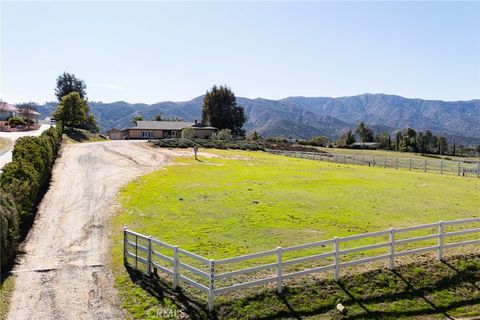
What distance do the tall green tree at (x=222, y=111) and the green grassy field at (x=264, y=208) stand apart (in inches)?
2917

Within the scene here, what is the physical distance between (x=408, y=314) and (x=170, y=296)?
25.7 ft

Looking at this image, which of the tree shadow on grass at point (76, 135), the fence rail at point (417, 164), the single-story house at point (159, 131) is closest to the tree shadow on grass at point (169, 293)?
the fence rail at point (417, 164)

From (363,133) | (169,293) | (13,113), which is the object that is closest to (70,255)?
(169,293)

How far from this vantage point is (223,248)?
18.0 metres

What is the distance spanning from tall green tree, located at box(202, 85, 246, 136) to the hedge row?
83.5 meters

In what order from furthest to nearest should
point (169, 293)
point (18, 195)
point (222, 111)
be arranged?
point (222, 111) → point (18, 195) → point (169, 293)

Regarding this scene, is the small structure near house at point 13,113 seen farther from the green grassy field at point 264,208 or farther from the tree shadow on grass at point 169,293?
the tree shadow on grass at point 169,293

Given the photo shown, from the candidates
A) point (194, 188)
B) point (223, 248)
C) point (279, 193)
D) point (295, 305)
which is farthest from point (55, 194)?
point (295, 305)

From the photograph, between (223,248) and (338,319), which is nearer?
(338,319)

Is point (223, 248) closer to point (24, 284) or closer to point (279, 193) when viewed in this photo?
point (24, 284)

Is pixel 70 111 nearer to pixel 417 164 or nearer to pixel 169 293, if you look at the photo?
pixel 417 164

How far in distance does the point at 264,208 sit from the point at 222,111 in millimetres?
92747

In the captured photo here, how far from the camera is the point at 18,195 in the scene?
Result: 69.0 ft

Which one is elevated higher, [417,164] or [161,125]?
[161,125]
